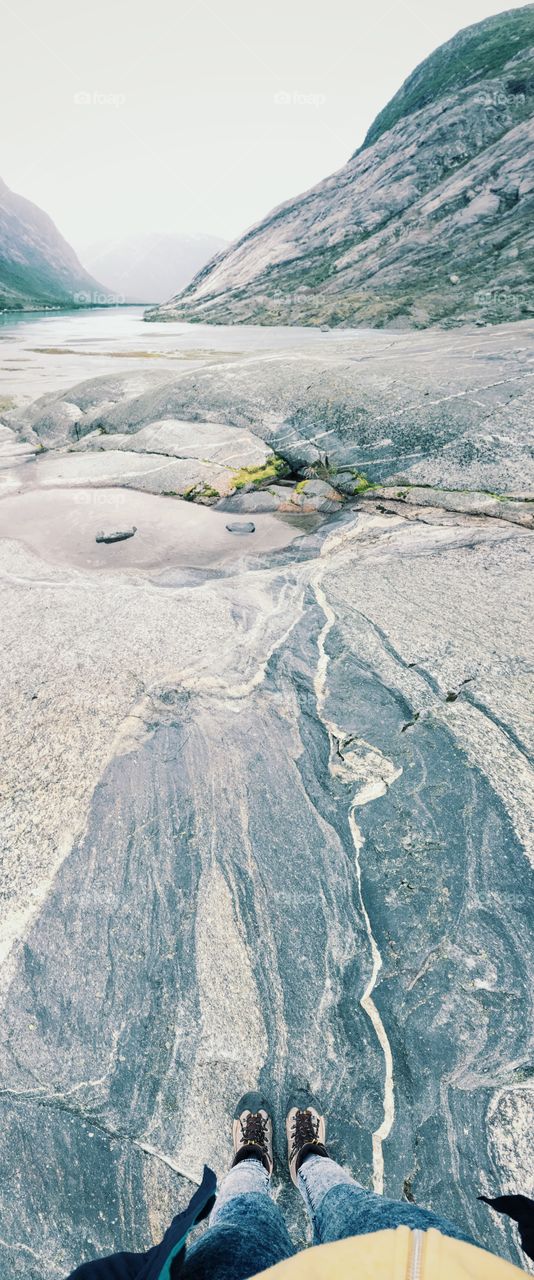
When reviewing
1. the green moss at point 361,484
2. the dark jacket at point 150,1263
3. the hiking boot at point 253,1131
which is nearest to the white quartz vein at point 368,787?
the hiking boot at point 253,1131

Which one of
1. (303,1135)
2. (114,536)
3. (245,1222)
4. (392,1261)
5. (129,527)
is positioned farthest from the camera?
(129,527)

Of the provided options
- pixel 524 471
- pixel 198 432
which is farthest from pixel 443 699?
pixel 198 432

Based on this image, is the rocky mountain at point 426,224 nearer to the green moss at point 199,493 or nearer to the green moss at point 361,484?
the green moss at point 361,484

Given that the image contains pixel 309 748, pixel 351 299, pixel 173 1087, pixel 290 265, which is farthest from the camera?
pixel 290 265

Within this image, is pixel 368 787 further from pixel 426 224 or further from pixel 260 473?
pixel 426 224

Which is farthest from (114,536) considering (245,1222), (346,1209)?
(346,1209)

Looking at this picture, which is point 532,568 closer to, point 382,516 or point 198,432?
point 382,516

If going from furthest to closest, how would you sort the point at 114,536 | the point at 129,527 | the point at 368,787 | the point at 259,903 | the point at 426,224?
the point at 426,224
the point at 129,527
the point at 114,536
the point at 368,787
the point at 259,903

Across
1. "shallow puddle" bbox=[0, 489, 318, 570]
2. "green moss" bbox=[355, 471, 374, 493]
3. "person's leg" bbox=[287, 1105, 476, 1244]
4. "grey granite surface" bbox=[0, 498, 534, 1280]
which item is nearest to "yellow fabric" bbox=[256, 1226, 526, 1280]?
"person's leg" bbox=[287, 1105, 476, 1244]
